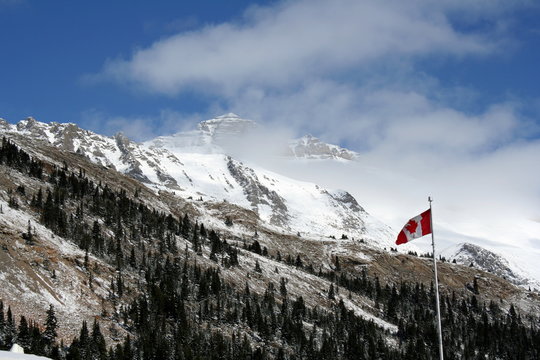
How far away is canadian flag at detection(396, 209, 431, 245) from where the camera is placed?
6088 cm

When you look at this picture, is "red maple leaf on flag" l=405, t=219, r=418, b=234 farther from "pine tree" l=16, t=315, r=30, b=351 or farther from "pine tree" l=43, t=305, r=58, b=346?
"pine tree" l=43, t=305, r=58, b=346

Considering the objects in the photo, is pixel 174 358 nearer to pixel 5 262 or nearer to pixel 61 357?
pixel 61 357

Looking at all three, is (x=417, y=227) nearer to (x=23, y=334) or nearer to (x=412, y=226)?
(x=412, y=226)

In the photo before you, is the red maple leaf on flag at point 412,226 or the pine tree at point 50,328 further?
the pine tree at point 50,328

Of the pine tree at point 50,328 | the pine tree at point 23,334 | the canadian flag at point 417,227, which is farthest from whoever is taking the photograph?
the pine tree at point 50,328

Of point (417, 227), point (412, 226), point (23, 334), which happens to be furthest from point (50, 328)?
point (417, 227)

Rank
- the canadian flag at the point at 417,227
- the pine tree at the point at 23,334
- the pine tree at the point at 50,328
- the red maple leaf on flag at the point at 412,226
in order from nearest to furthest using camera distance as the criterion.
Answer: the canadian flag at the point at 417,227 < the red maple leaf on flag at the point at 412,226 < the pine tree at the point at 23,334 < the pine tree at the point at 50,328

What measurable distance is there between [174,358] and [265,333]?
48779 mm

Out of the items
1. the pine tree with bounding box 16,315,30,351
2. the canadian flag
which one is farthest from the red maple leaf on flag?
the pine tree with bounding box 16,315,30,351

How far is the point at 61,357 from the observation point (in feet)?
420

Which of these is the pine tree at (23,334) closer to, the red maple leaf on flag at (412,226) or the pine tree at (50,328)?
the pine tree at (50,328)

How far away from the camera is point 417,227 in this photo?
6269cm

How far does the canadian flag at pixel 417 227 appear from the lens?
6088 centimetres

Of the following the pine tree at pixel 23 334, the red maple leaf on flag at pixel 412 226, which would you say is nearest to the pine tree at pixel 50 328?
the pine tree at pixel 23 334
